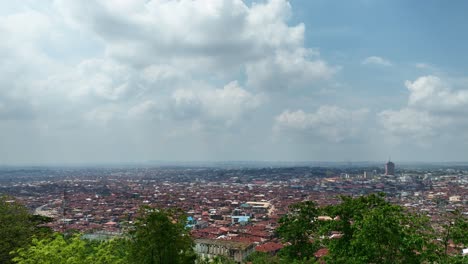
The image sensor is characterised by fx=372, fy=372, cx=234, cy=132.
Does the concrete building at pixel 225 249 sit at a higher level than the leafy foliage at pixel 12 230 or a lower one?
lower

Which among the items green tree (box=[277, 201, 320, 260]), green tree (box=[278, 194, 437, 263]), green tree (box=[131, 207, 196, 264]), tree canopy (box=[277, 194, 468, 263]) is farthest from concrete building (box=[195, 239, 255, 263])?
green tree (box=[131, 207, 196, 264])

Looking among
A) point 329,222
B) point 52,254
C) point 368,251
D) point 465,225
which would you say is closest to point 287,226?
point 329,222

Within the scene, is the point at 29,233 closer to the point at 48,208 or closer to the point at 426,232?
the point at 426,232

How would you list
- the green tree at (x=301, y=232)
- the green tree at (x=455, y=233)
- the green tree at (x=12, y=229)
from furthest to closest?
the green tree at (x=301, y=232) < the green tree at (x=12, y=229) < the green tree at (x=455, y=233)

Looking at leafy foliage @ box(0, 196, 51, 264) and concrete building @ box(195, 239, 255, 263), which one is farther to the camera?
concrete building @ box(195, 239, 255, 263)

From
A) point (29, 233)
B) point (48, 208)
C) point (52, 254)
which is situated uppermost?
point (52, 254)

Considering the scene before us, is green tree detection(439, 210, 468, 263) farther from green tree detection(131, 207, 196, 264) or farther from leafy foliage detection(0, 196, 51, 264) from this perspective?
leafy foliage detection(0, 196, 51, 264)

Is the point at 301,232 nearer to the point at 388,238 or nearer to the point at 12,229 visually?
the point at 388,238

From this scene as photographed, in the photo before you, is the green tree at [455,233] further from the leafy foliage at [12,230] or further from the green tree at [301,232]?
the leafy foliage at [12,230]

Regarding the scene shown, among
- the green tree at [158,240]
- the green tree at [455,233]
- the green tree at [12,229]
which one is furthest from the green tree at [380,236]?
the green tree at [12,229]
